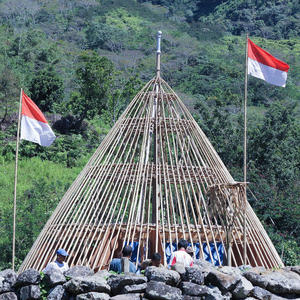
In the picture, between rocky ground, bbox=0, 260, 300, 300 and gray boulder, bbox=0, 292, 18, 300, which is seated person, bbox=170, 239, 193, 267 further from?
gray boulder, bbox=0, 292, 18, 300

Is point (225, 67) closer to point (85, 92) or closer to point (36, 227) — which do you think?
point (85, 92)

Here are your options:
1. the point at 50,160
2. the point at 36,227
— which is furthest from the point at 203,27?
the point at 36,227

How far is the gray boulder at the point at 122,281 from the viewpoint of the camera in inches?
331

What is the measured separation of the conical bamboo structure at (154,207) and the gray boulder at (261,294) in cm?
148

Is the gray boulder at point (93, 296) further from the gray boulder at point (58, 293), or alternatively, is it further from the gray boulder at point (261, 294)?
the gray boulder at point (261, 294)

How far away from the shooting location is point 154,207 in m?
11.7

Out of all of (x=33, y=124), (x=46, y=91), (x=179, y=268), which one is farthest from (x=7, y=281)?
(x=46, y=91)

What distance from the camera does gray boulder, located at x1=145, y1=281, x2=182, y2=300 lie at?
8.20m

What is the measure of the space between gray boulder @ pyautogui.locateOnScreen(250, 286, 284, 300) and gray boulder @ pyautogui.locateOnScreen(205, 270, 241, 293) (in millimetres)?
306

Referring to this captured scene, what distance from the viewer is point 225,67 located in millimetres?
48469

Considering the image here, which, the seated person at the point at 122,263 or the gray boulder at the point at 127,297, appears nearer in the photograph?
the gray boulder at the point at 127,297

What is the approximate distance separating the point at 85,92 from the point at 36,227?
12297 millimetres

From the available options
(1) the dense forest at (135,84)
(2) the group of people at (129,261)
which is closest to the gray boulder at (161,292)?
(2) the group of people at (129,261)

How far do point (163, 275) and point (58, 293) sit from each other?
4.31ft
